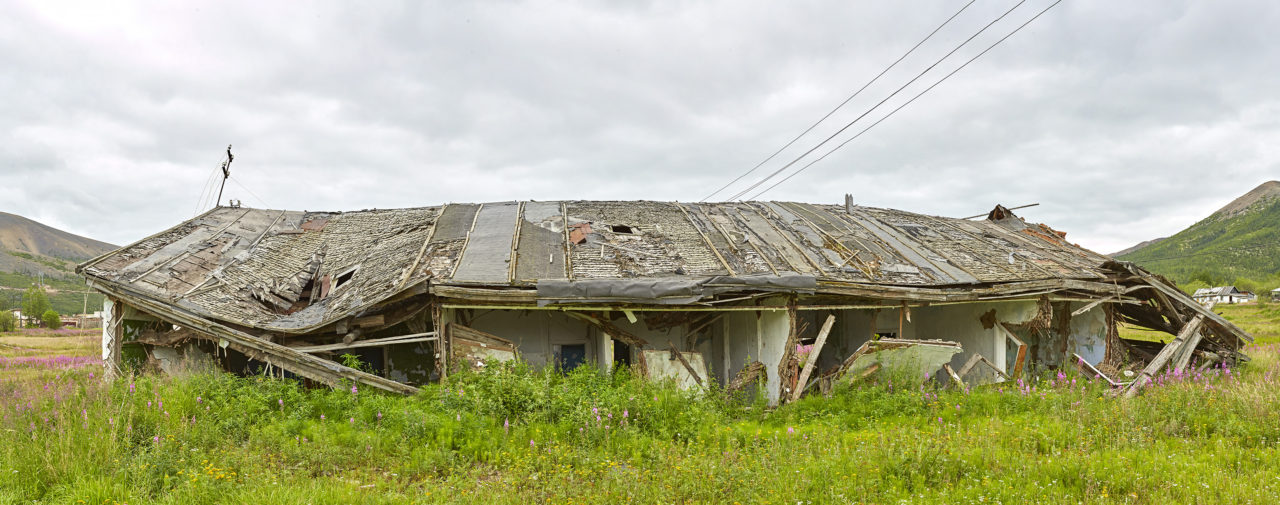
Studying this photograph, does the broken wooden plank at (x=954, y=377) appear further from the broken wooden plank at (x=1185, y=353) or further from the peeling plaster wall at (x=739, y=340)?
the broken wooden plank at (x=1185, y=353)

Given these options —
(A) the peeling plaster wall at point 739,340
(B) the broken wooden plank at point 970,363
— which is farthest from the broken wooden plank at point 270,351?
(B) the broken wooden plank at point 970,363

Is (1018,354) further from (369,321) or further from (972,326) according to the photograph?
(369,321)

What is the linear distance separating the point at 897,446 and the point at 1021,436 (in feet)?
6.33

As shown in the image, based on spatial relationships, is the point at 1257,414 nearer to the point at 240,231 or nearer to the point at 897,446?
the point at 897,446

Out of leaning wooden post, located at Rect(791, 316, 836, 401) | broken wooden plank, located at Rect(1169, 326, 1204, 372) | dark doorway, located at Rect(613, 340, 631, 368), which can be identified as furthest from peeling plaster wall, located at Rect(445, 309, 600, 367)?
broken wooden plank, located at Rect(1169, 326, 1204, 372)

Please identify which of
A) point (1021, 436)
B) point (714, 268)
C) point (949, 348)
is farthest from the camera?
point (714, 268)

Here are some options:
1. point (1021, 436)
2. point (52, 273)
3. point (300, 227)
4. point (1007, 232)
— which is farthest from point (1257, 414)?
point (52, 273)

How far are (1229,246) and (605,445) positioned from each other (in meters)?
131

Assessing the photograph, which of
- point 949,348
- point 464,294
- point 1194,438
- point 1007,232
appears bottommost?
point 1194,438

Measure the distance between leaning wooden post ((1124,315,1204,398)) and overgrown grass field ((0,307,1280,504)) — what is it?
702 millimetres

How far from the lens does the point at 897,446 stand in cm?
684

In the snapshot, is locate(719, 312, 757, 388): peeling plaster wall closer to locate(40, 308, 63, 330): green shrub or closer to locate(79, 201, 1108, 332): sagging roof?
locate(79, 201, 1108, 332): sagging roof

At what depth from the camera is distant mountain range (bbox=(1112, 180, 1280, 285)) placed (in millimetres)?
79750

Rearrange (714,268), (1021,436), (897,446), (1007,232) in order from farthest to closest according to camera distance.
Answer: (1007,232) → (714,268) → (1021,436) → (897,446)
